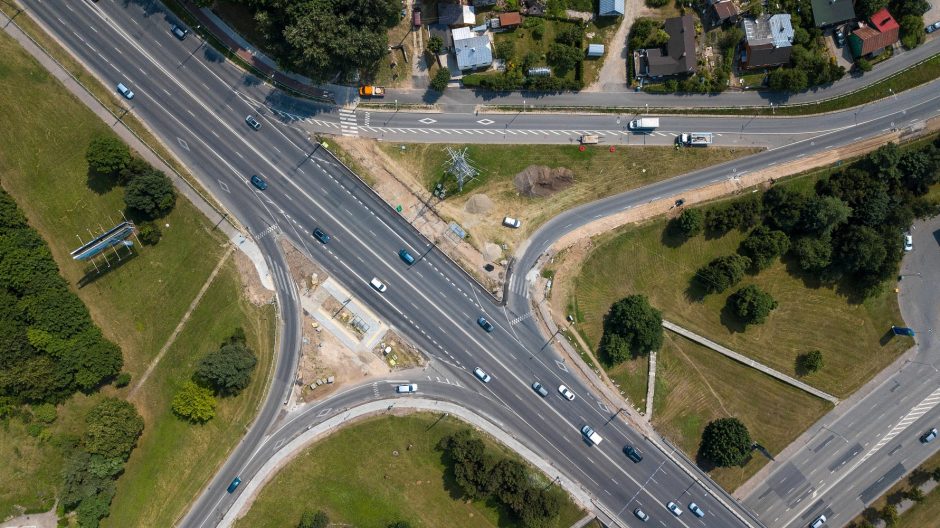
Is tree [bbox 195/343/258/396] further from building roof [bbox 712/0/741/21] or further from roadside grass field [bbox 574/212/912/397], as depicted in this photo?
building roof [bbox 712/0/741/21]

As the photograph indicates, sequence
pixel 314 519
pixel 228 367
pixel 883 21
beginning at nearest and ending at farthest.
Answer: pixel 228 367 → pixel 314 519 → pixel 883 21

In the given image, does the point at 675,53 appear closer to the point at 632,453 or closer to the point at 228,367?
the point at 632,453

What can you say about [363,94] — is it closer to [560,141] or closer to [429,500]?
[560,141]

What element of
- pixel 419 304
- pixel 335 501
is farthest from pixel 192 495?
pixel 419 304

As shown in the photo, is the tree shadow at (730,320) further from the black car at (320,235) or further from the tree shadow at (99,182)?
the tree shadow at (99,182)

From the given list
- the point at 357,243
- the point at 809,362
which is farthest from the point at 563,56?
the point at 809,362
